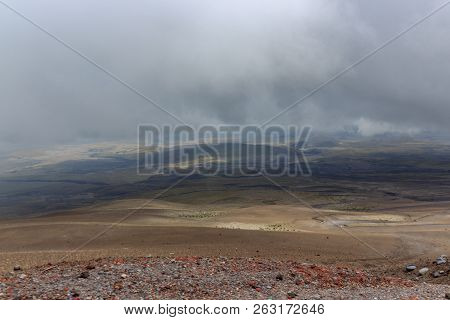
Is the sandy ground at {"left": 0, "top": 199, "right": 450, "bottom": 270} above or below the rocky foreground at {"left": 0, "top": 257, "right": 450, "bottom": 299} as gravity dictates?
below

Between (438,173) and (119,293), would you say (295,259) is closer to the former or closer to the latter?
(119,293)

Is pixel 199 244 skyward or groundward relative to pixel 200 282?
groundward

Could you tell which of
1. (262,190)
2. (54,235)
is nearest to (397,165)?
(262,190)

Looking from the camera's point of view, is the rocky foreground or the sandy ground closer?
the rocky foreground

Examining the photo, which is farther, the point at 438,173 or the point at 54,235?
the point at 438,173

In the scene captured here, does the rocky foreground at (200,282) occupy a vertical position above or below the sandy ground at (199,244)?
above

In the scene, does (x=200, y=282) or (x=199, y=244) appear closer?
(x=200, y=282)

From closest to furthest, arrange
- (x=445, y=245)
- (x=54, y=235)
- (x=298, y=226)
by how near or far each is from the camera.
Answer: (x=445, y=245)
(x=54, y=235)
(x=298, y=226)

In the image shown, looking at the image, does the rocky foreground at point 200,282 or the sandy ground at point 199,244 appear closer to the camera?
the rocky foreground at point 200,282
